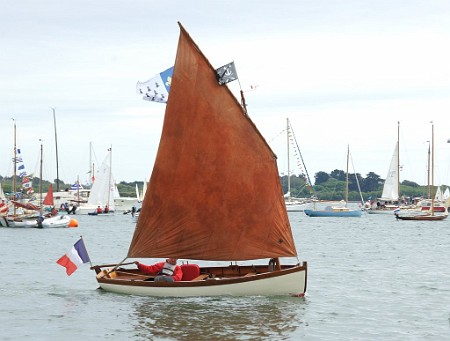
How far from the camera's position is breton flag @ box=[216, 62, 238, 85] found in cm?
3203

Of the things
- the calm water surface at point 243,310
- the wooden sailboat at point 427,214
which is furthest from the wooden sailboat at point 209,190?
the wooden sailboat at point 427,214

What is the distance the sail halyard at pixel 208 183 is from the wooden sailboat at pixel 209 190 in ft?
0.13

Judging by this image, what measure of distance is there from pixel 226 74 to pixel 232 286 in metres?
A: 8.27

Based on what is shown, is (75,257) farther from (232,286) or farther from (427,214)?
(427,214)

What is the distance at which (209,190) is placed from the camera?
3347 cm

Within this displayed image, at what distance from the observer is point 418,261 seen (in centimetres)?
5762

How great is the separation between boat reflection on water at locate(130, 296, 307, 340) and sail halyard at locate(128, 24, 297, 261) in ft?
6.31

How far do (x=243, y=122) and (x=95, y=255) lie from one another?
3276 cm

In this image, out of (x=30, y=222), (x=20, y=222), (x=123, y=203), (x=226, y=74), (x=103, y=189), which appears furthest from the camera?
(x=123, y=203)

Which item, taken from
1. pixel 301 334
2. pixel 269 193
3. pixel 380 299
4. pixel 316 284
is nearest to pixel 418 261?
pixel 316 284

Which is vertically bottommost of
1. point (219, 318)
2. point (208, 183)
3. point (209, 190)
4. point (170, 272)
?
point (219, 318)

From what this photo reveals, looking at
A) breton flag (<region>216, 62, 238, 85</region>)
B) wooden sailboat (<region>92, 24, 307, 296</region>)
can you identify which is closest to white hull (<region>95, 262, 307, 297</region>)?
wooden sailboat (<region>92, 24, 307, 296</region>)

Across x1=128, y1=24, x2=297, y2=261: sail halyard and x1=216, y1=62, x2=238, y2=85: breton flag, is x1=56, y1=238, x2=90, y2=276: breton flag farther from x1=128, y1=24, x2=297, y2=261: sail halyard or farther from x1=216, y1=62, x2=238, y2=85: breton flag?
x1=216, y1=62, x2=238, y2=85: breton flag

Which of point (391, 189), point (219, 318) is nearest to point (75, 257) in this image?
point (219, 318)
